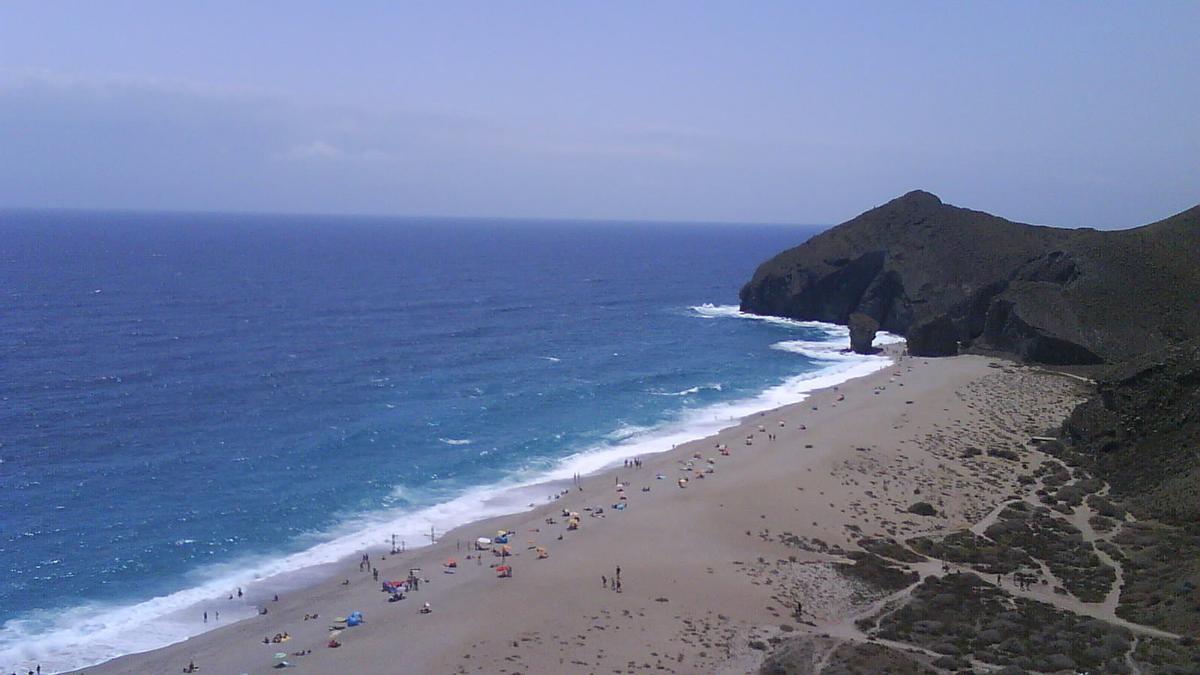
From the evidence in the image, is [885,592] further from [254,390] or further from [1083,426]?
[254,390]

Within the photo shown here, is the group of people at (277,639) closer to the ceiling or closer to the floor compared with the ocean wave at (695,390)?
closer to the floor

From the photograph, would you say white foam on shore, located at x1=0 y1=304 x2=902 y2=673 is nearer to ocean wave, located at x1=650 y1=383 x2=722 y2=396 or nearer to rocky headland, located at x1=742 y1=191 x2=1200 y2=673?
ocean wave, located at x1=650 y1=383 x2=722 y2=396

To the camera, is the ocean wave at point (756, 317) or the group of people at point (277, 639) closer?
the group of people at point (277, 639)

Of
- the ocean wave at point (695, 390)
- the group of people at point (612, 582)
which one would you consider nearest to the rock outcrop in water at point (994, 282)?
the ocean wave at point (695, 390)

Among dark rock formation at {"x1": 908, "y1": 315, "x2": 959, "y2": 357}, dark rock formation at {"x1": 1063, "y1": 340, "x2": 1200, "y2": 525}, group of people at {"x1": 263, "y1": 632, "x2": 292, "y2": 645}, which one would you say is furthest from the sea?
dark rock formation at {"x1": 1063, "y1": 340, "x2": 1200, "y2": 525}

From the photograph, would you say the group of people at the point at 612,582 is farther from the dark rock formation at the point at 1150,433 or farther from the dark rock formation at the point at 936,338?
the dark rock formation at the point at 936,338

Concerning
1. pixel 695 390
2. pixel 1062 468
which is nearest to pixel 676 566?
pixel 1062 468

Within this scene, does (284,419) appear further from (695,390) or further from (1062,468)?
(1062,468)
